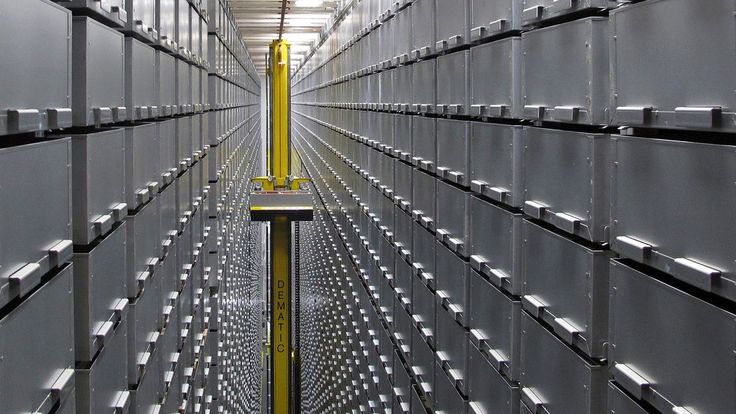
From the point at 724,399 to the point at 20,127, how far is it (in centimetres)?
274

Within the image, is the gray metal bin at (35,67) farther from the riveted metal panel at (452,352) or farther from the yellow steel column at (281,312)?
the yellow steel column at (281,312)

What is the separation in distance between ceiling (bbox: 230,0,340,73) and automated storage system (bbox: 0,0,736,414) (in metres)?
9.18

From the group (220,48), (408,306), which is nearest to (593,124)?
(408,306)

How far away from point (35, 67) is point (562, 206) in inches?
104

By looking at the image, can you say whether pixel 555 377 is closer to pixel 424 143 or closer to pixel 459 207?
pixel 459 207

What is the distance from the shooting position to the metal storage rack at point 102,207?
3.84m

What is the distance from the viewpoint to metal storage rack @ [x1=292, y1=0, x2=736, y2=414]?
3.64 meters

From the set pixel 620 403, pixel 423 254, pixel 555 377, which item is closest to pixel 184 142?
pixel 423 254

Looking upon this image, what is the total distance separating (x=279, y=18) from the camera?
23.9 m

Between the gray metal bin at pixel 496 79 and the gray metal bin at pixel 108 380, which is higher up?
the gray metal bin at pixel 496 79

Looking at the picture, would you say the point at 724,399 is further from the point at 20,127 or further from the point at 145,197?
the point at 145,197

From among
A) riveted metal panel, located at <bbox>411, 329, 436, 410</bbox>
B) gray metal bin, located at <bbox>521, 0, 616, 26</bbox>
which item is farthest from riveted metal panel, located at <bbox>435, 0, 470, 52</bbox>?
riveted metal panel, located at <bbox>411, 329, 436, 410</bbox>

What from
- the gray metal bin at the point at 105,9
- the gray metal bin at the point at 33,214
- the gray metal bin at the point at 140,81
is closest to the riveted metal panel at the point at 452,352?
the gray metal bin at the point at 140,81

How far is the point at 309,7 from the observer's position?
2095cm
